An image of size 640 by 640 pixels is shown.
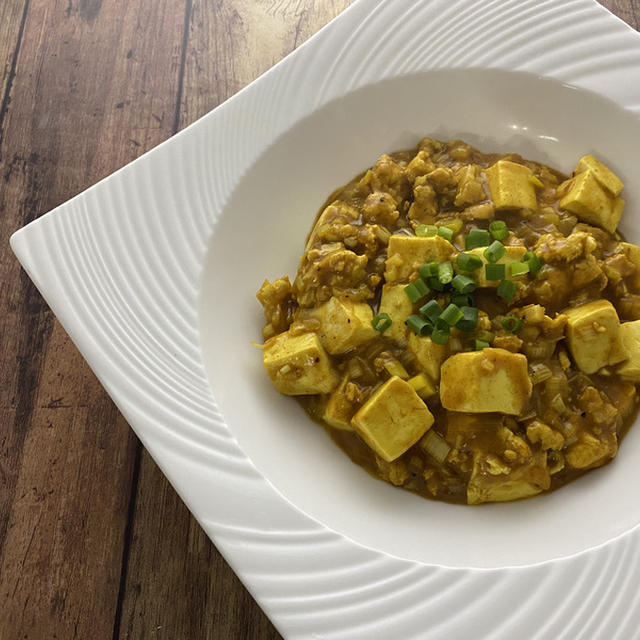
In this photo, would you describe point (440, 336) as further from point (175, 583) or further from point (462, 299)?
point (175, 583)

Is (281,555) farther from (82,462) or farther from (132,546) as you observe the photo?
(82,462)

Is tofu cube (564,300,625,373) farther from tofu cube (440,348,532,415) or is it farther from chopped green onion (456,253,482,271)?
chopped green onion (456,253,482,271)

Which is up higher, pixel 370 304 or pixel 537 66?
pixel 537 66

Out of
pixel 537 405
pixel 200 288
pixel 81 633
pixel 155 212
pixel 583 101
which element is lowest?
pixel 81 633

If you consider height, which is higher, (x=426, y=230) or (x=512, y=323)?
(x=426, y=230)

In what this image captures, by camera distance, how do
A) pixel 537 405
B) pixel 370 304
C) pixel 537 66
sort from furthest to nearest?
pixel 537 66
pixel 370 304
pixel 537 405

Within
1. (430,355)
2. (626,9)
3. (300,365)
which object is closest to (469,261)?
(430,355)

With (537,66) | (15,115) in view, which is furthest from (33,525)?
(537,66)
